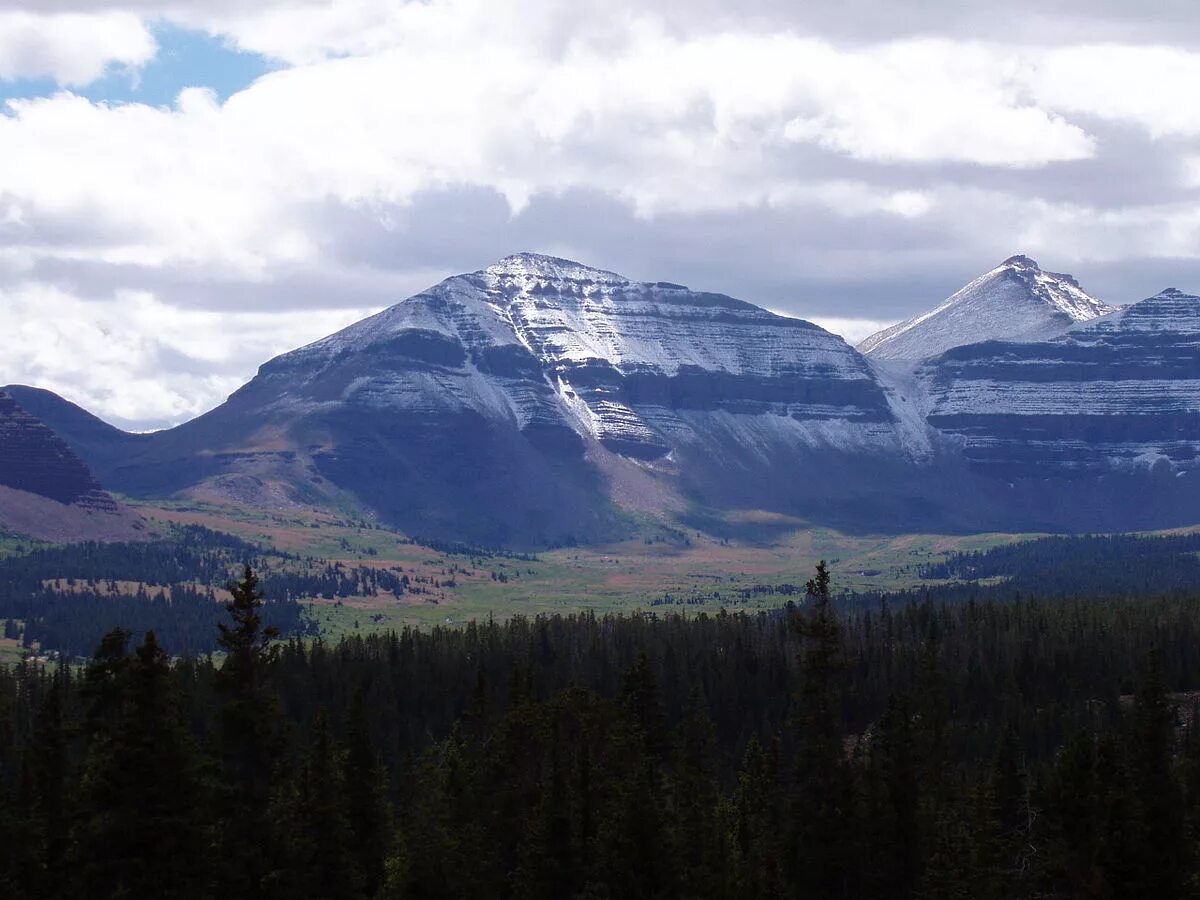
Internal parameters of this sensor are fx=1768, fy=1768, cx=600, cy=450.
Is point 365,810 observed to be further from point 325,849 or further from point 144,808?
point 144,808

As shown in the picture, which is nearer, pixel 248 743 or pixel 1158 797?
pixel 248 743

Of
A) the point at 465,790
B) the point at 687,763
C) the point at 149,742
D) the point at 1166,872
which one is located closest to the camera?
the point at 149,742

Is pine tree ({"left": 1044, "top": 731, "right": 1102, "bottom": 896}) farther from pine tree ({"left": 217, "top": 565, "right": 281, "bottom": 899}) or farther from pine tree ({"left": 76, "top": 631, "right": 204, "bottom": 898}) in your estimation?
pine tree ({"left": 76, "top": 631, "right": 204, "bottom": 898})

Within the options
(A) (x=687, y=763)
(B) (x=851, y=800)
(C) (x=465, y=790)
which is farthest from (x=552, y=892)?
(A) (x=687, y=763)

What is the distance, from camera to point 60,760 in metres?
96.8

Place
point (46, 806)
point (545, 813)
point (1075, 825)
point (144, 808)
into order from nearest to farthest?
point (144, 808) → point (1075, 825) → point (545, 813) → point (46, 806)

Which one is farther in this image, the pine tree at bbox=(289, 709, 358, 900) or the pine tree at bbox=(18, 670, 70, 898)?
the pine tree at bbox=(289, 709, 358, 900)

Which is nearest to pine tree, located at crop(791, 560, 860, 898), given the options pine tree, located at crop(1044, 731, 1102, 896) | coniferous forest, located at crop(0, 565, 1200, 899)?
coniferous forest, located at crop(0, 565, 1200, 899)

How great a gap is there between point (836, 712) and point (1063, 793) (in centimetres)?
1254

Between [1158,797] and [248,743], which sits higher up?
[248,743]

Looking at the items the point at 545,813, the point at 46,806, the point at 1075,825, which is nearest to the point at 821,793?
the point at 1075,825

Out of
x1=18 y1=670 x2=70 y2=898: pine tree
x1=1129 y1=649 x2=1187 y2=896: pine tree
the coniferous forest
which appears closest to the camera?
the coniferous forest

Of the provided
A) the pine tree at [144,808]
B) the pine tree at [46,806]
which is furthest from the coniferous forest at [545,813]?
the pine tree at [46,806]

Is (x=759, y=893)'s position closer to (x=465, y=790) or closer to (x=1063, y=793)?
(x=1063, y=793)
